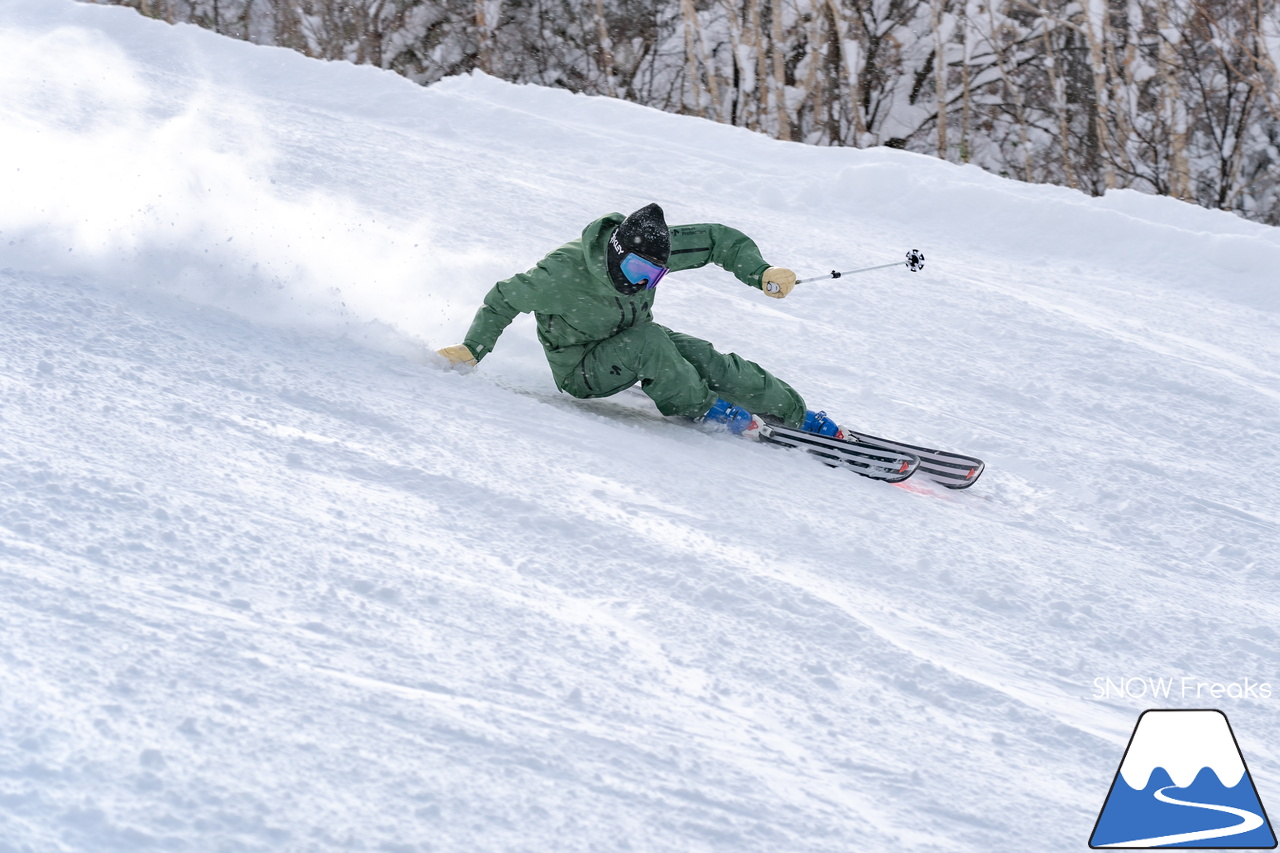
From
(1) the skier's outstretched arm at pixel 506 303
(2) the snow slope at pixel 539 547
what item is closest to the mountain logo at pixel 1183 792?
(2) the snow slope at pixel 539 547

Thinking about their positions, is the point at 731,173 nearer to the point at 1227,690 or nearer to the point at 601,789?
the point at 1227,690

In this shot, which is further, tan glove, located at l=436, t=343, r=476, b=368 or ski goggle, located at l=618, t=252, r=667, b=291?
tan glove, located at l=436, t=343, r=476, b=368

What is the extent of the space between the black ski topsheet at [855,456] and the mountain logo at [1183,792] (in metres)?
1.56

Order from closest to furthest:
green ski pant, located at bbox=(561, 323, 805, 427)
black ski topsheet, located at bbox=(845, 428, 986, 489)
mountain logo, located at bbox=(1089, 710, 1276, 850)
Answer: mountain logo, located at bbox=(1089, 710, 1276, 850) → green ski pant, located at bbox=(561, 323, 805, 427) → black ski topsheet, located at bbox=(845, 428, 986, 489)

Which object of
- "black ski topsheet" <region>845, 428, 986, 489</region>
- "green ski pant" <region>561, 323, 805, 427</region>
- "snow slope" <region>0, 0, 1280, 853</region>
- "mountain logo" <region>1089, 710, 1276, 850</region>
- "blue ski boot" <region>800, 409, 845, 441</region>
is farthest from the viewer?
"blue ski boot" <region>800, 409, 845, 441</region>

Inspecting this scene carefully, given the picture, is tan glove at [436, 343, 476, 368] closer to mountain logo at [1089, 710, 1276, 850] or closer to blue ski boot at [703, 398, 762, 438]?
blue ski boot at [703, 398, 762, 438]

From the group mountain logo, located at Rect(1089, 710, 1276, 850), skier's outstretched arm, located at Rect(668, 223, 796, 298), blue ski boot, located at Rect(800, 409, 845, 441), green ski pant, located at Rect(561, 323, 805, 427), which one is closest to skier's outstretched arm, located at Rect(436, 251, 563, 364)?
green ski pant, located at Rect(561, 323, 805, 427)

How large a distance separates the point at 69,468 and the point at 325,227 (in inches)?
115

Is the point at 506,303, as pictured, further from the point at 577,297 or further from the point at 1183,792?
the point at 1183,792

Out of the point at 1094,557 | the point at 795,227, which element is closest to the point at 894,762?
the point at 1094,557

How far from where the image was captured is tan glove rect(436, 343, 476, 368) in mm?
3654

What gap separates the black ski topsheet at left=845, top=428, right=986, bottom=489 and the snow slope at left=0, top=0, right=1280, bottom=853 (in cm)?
15

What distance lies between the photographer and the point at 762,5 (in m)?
17.2

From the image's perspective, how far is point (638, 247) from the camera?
3.42 m
